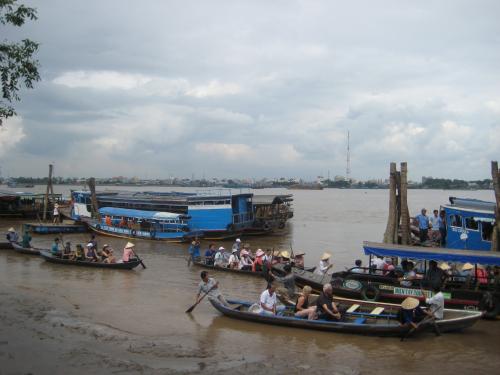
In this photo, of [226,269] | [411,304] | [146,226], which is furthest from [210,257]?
[146,226]

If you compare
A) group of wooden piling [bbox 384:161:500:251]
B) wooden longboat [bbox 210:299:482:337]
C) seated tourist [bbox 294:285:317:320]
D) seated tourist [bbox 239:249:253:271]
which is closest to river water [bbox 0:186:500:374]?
wooden longboat [bbox 210:299:482:337]

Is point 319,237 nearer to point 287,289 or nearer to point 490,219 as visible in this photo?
point 490,219

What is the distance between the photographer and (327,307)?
11758 millimetres

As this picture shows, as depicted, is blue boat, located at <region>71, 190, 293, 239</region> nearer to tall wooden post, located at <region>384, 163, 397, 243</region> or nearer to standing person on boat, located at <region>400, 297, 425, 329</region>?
tall wooden post, located at <region>384, 163, 397, 243</region>

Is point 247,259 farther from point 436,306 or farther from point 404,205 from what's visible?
point 436,306

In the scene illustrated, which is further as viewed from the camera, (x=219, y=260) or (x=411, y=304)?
(x=219, y=260)

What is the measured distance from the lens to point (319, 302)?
39.4 ft

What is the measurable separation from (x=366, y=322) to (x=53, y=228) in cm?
2859

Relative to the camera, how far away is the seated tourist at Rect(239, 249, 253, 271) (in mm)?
19812

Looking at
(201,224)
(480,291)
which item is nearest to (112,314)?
(480,291)

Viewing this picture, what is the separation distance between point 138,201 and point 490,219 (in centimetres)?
2488

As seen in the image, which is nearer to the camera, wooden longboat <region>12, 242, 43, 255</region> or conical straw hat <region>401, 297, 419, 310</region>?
conical straw hat <region>401, 297, 419, 310</region>

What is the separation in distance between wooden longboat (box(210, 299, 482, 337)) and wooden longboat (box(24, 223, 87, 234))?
25.8m

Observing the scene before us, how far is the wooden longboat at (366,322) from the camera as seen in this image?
1129cm
